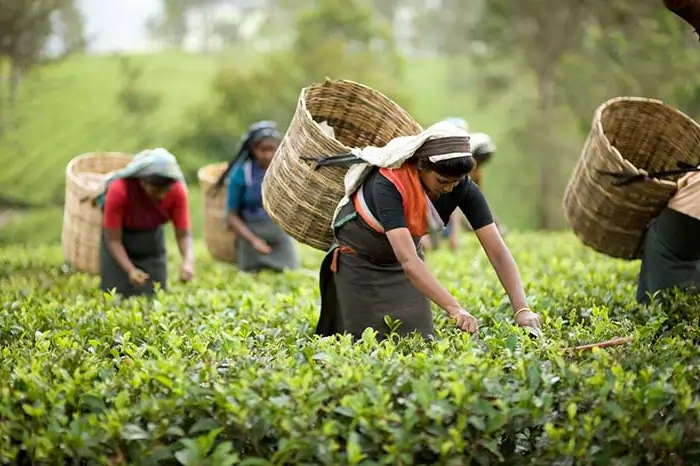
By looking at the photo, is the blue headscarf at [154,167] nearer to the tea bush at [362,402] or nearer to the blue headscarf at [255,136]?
the blue headscarf at [255,136]

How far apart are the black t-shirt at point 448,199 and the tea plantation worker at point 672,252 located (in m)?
1.44

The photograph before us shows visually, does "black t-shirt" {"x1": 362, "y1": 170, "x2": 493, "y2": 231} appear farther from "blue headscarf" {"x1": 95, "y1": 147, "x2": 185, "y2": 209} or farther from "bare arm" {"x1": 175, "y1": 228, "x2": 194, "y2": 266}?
"bare arm" {"x1": 175, "y1": 228, "x2": 194, "y2": 266}

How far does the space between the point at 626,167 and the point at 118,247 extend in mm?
3473

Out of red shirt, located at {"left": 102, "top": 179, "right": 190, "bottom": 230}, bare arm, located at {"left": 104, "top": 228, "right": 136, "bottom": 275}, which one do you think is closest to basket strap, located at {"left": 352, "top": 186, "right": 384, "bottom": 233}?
red shirt, located at {"left": 102, "top": 179, "right": 190, "bottom": 230}

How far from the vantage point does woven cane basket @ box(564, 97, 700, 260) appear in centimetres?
562

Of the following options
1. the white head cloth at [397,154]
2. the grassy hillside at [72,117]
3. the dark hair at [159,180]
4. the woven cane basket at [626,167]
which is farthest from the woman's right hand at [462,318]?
the grassy hillside at [72,117]

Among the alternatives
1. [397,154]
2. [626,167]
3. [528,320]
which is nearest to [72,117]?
[626,167]

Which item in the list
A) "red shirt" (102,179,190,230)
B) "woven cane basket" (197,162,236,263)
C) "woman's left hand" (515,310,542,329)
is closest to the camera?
"woman's left hand" (515,310,542,329)

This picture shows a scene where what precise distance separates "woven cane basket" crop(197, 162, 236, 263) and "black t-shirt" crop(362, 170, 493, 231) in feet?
15.9

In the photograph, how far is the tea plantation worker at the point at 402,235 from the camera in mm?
4230

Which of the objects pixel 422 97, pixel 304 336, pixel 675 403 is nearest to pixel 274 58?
pixel 422 97

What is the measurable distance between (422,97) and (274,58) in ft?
34.0

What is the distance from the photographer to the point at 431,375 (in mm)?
3619

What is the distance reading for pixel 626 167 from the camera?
5.51 metres
